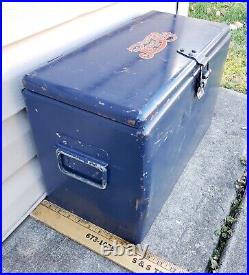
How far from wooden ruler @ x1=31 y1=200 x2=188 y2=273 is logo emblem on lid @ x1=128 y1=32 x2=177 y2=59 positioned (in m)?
0.77

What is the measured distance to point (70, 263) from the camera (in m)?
1.38

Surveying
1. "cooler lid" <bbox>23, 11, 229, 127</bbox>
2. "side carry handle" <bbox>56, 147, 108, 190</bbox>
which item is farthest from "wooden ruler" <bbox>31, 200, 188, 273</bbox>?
"cooler lid" <bbox>23, 11, 229, 127</bbox>

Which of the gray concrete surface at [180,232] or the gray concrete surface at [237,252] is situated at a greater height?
the gray concrete surface at [180,232]

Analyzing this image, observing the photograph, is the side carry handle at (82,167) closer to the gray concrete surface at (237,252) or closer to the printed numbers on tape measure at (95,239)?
the printed numbers on tape measure at (95,239)

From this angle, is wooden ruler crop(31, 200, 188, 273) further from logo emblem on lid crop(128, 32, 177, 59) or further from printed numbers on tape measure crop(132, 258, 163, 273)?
logo emblem on lid crop(128, 32, 177, 59)

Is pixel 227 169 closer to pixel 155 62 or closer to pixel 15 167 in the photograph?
pixel 155 62

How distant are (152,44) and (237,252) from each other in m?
0.95

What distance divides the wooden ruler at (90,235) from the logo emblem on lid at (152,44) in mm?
766

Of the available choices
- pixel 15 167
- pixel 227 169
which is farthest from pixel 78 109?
pixel 227 169

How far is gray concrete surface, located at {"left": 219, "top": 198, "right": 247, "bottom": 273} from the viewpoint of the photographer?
4.55 ft

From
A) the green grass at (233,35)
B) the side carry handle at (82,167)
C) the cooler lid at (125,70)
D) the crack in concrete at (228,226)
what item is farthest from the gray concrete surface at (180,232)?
the green grass at (233,35)

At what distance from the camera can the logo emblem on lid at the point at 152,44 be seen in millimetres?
1368

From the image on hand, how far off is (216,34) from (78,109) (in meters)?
0.85

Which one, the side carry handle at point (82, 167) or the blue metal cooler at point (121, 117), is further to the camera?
the side carry handle at point (82, 167)
